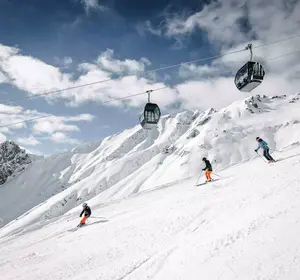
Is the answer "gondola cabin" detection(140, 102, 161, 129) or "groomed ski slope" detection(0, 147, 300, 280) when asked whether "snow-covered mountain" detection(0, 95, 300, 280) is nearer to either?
"groomed ski slope" detection(0, 147, 300, 280)

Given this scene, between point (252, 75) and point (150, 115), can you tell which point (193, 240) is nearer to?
point (252, 75)

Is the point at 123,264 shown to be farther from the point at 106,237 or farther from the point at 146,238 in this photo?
the point at 106,237

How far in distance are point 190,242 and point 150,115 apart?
1334cm

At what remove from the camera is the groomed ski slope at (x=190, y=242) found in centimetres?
751

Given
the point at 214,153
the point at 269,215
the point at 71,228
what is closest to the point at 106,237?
the point at 71,228

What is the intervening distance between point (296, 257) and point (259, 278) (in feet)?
3.48

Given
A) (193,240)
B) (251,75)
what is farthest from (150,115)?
(193,240)

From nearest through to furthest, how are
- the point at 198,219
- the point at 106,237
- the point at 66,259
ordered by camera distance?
1. the point at 66,259
2. the point at 198,219
3. the point at 106,237

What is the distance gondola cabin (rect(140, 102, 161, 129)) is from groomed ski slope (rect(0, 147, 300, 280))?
6.83 metres

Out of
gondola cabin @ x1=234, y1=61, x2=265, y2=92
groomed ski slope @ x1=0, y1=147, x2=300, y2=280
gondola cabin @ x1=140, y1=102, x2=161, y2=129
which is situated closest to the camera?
groomed ski slope @ x1=0, y1=147, x2=300, y2=280

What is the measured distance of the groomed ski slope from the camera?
7512 mm

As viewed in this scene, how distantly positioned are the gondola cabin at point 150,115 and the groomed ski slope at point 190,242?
22.4ft

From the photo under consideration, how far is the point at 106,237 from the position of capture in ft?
40.5

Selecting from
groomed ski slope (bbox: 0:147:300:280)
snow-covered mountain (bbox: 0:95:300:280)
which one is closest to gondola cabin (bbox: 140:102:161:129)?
snow-covered mountain (bbox: 0:95:300:280)
